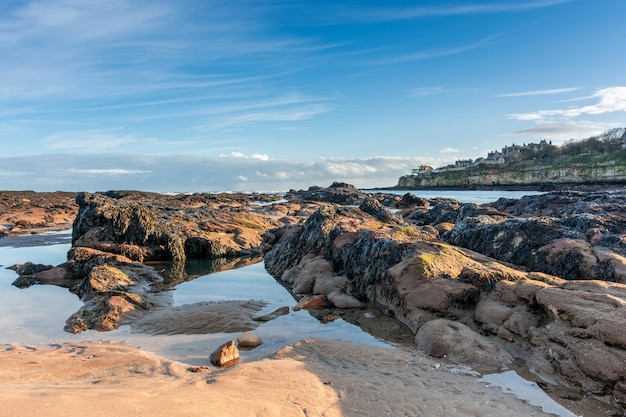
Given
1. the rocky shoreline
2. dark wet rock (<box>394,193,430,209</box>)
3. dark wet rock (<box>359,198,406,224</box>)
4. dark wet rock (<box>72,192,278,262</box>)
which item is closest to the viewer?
the rocky shoreline

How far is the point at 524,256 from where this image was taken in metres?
12.1

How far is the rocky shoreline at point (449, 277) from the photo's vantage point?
6921 mm

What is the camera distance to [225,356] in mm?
7191

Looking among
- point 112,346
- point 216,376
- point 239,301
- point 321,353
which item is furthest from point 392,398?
point 239,301

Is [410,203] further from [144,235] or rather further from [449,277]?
[449,277]

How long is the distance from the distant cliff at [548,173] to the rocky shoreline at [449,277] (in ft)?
300

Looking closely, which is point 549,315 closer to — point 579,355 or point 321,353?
point 579,355

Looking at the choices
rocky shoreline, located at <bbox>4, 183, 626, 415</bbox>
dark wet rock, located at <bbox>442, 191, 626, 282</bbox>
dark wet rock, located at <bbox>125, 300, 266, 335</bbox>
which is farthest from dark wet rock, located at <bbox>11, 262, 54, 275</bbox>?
dark wet rock, located at <bbox>442, 191, 626, 282</bbox>

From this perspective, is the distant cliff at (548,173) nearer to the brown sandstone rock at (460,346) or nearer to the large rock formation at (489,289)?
the large rock formation at (489,289)

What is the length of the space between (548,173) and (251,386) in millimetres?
130889

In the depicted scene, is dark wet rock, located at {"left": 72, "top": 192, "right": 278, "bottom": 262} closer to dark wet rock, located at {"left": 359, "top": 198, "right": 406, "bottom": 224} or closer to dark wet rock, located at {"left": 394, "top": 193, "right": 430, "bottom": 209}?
dark wet rock, located at {"left": 359, "top": 198, "right": 406, "bottom": 224}

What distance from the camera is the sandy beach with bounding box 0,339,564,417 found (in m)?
4.54

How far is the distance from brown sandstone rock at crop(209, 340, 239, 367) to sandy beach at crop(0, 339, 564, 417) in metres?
0.28

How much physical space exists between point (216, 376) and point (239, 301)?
5.62 m
